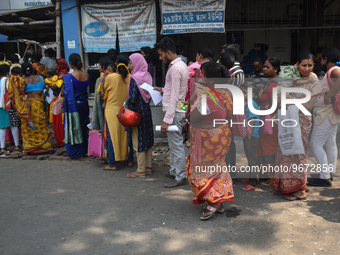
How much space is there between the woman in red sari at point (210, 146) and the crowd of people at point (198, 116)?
0.03 feet

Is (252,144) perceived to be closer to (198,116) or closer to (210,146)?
(210,146)

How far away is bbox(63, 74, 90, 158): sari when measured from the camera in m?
5.70

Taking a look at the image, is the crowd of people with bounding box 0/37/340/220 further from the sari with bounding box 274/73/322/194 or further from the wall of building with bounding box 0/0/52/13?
the wall of building with bounding box 0/0/52/13

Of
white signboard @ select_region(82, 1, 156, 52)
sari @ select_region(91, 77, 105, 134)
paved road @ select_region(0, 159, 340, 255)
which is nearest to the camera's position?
paved road @ select_region(0, 159, 340, 255)

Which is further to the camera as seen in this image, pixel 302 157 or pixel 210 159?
pixel 302 157

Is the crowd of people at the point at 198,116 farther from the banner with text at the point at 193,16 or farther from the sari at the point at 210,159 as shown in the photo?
the banner with text at the point at 193,16

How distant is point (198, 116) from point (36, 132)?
12.9 feet

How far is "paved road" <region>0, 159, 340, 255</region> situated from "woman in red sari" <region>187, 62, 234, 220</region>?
0.89 ft

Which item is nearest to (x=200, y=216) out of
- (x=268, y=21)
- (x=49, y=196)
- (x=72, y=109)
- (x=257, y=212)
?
(x=257, y=212)

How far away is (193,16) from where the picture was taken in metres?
7.05

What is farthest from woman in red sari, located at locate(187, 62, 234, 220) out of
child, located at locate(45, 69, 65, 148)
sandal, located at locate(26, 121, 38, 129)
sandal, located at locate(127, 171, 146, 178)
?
sandal, located at locate(26, 121, 38, 129)

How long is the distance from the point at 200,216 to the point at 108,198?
123cm

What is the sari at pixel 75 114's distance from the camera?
570 centimetres

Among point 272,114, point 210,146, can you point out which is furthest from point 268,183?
point 210,146
